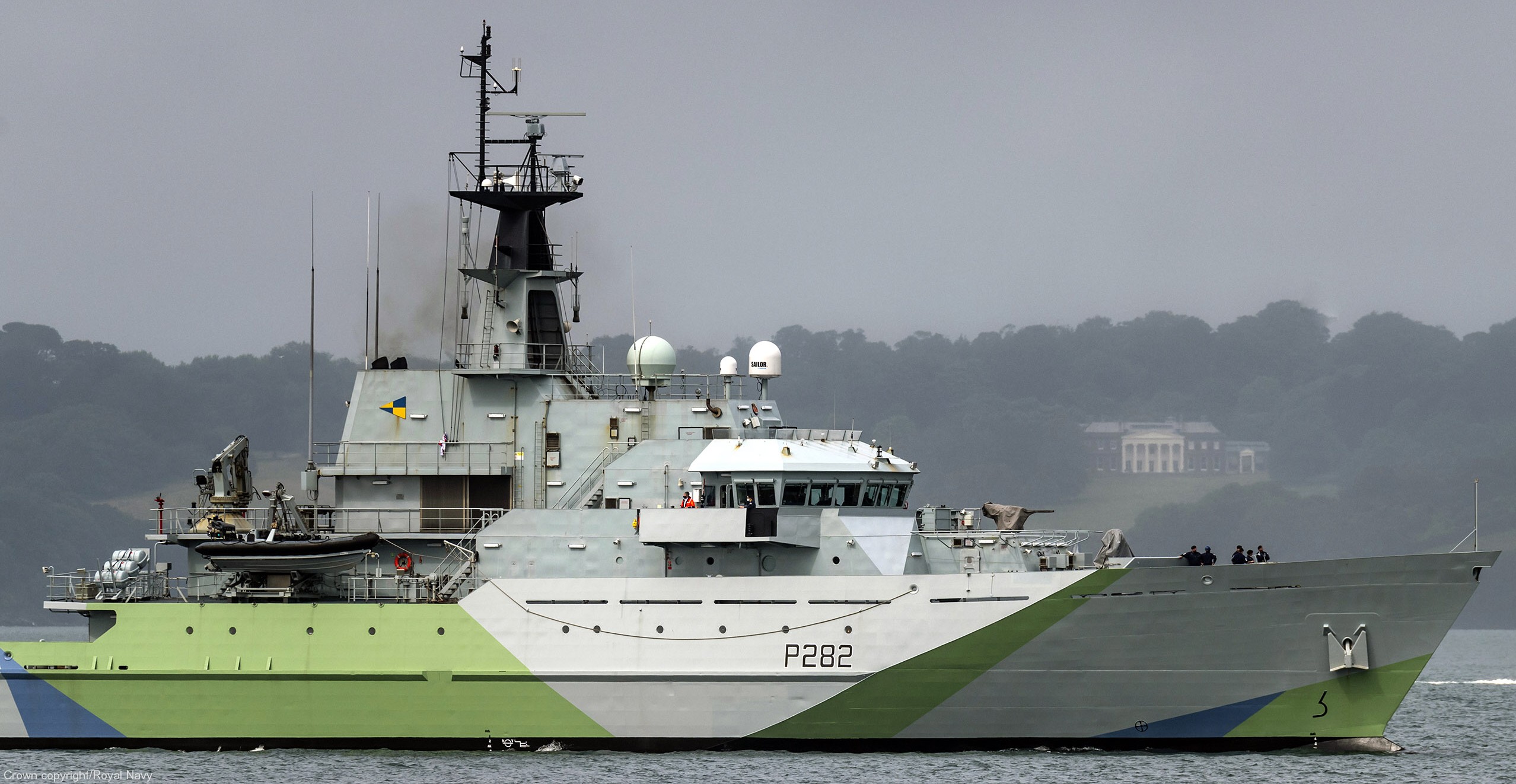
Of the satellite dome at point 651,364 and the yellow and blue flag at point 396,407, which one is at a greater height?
the satellite dome at point 651,364

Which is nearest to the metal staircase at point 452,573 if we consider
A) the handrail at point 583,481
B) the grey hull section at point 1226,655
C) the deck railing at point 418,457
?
the deck railing at point 418,457

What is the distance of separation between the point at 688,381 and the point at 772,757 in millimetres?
6448

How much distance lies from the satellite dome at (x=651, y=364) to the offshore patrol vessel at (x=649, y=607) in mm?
80

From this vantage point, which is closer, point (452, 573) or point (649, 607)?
point (649, 607)

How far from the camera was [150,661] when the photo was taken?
2744 cm

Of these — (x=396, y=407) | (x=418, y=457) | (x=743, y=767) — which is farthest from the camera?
(x=396, y=407)

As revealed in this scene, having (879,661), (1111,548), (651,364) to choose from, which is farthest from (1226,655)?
(651,364)

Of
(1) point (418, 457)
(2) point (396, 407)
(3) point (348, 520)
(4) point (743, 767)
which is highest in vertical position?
(2) point (396, 407)

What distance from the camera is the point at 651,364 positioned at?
93.7ft

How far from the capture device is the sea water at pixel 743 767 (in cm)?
2439

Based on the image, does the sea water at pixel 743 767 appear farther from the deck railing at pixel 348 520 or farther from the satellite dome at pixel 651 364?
the satellite dome at pixel 651 364

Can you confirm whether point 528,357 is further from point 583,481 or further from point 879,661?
point 879,661

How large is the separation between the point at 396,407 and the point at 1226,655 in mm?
13993

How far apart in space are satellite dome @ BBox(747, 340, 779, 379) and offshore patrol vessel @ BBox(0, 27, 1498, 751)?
65mm
